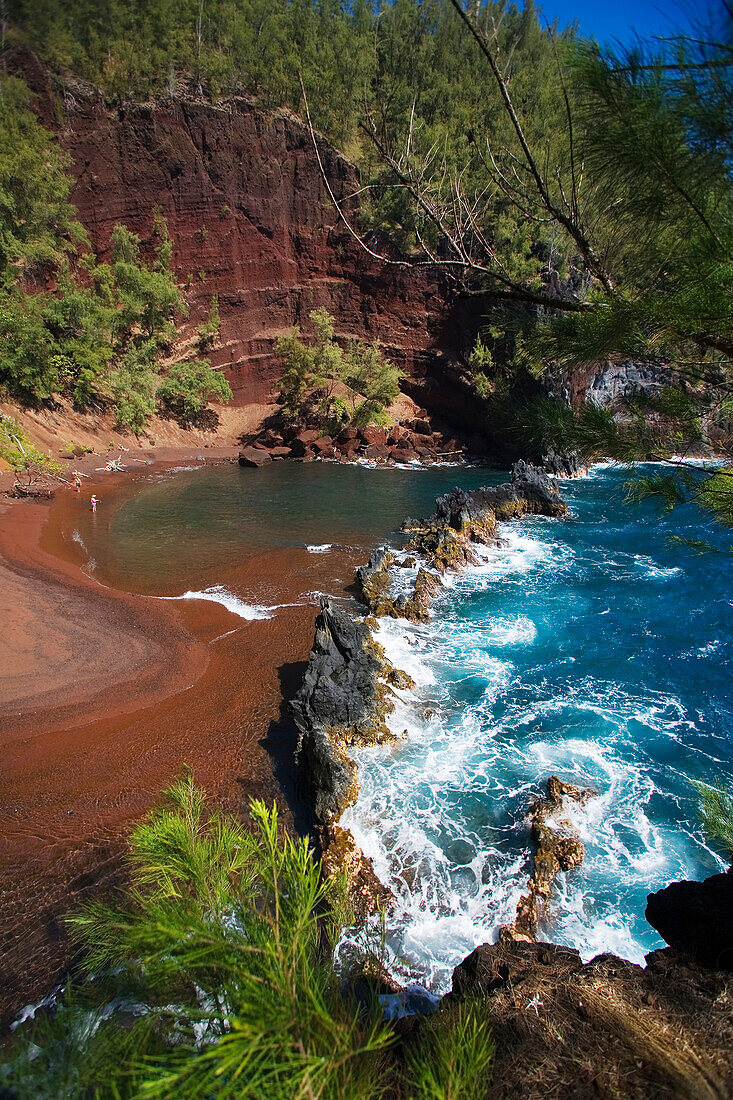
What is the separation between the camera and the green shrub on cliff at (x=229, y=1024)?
6.63ft

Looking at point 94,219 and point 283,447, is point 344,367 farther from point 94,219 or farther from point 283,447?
point 94,219

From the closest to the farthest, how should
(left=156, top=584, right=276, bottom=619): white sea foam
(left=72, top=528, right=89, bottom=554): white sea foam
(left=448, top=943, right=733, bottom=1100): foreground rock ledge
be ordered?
(left=448, top=943, right=733, bottom=1100): foreground rock ledge → (left=156, top=584, right=276, bottom=619): white sea foam → (left=72, top=528, right=89, bottom=554): white sea foam

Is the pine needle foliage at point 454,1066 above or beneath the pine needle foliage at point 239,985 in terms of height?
beneath

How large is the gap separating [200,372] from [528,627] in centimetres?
3517

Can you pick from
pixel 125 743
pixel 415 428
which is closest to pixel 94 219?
pixel 415 428

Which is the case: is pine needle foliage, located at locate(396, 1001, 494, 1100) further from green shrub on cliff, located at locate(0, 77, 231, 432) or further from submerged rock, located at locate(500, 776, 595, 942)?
green shrub on cliff, located at locate(0, 77, 231, 432)

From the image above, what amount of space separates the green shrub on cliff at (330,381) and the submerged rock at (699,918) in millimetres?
41280

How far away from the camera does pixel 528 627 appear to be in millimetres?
16109

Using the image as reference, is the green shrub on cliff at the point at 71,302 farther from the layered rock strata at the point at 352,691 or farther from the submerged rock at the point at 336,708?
the submerged rock at the point at 336,708

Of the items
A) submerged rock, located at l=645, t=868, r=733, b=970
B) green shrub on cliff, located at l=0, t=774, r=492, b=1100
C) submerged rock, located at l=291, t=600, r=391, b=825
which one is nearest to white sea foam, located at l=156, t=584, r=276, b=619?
submerged rock, located at l=291, t=600, r=391, b=825

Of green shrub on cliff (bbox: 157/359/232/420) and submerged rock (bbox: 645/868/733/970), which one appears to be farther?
green shrub on cliff (bbox: 157/359/232/420)

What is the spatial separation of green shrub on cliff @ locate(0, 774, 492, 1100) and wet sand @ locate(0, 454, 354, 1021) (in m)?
5.22

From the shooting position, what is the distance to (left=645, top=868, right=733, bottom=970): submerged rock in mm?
4277

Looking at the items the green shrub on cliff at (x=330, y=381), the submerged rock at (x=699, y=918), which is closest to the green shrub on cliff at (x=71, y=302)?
the green shrub on cliff at (x=330, y=381)
